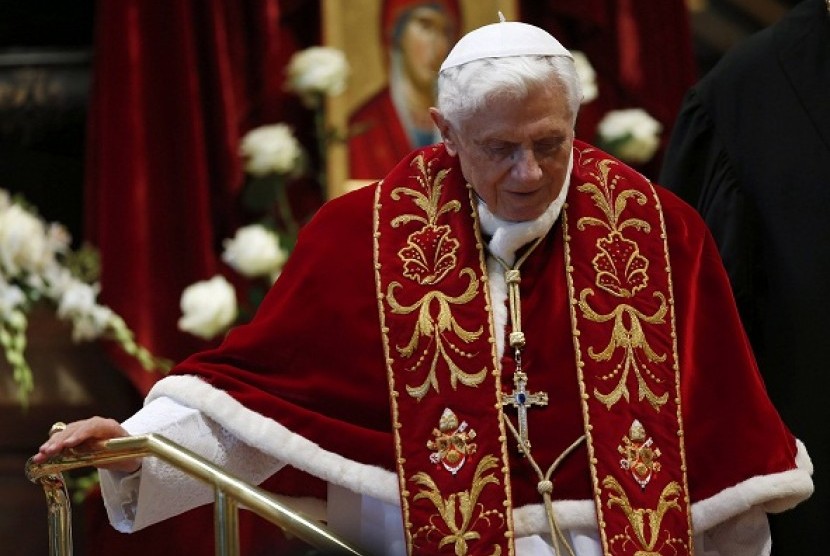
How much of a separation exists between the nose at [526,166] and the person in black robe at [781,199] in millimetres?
1295

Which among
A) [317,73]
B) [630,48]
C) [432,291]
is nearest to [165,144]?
[317,73]

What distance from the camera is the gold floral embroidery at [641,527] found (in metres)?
3.78

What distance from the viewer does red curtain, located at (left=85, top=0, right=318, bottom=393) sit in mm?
6430

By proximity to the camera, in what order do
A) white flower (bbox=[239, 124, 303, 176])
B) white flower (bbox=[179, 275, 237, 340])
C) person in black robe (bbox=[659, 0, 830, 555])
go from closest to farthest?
person in black robe (bbox=[659, 0, 830, 555]) < white flower (bbox=[179, 275, 237, 340]) < white flower (bbox=[239, 124, 303, 176])

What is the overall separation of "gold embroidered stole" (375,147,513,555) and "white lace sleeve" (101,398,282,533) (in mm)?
361

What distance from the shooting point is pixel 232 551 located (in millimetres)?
3666

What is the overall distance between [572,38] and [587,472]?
338cm

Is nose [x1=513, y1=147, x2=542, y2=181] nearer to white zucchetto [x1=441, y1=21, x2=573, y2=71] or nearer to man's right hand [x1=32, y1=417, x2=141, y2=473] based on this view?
white zucchetto [x1=441, y1=21, x2=573, y2=71]

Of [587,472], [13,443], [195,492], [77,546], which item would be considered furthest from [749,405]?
[13,443]

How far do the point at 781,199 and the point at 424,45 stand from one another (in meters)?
2.20

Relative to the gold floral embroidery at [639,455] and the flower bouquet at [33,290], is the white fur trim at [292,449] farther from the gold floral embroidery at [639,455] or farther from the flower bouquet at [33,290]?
the flower bouquet at [33,290]

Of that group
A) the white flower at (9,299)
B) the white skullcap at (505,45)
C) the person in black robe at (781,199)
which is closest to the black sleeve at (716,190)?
the person in black robe at (781,199)

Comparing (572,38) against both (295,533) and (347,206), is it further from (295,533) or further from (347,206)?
(295,533)

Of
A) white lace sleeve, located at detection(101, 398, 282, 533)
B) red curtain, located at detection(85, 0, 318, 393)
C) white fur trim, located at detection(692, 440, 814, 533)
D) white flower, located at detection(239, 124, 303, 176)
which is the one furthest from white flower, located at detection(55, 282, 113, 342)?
white fur trim, located at detection(692, 440, 814, 533)
